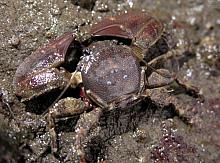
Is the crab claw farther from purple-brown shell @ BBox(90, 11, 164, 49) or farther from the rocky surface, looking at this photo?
purple-brown shell @ BBox(90, 11, 164, 49)

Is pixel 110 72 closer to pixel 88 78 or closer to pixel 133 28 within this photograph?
pixel 88 78

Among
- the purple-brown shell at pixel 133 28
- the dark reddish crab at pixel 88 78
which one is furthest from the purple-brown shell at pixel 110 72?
the purple-brown shell at pixel 133 28

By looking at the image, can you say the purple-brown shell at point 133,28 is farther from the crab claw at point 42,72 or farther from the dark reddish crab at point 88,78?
the crab claw at point 42,72

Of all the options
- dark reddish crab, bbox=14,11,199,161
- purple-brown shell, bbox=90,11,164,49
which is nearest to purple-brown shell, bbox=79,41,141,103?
dark reddish crab, bbox=14,11,199,161

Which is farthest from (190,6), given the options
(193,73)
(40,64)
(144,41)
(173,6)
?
(40,64)

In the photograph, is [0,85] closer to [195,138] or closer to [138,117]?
[138,117]

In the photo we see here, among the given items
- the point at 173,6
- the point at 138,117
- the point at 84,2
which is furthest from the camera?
the point at 173,6
